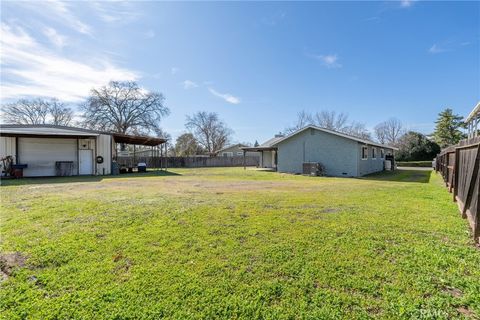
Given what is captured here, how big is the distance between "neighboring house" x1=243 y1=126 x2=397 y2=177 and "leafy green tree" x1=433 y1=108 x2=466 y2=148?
22330 millimetres

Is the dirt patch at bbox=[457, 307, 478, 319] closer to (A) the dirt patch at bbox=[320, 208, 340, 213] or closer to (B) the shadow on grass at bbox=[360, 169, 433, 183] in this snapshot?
(A) the dirt patch at bbox=[320, 208, 340, 213]

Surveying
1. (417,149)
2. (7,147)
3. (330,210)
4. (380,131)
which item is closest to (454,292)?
(330,210)

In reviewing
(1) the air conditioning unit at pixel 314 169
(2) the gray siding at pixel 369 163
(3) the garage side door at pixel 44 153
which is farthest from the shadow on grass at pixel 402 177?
(3) the garage side door at pixel 44 153

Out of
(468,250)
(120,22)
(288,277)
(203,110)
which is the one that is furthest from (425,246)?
(203,110)

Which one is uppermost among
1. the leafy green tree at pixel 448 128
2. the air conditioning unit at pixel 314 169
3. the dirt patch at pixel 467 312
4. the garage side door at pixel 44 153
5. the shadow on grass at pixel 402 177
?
the leafy green tree at pixel 448 128

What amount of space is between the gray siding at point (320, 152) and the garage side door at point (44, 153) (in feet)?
55.0

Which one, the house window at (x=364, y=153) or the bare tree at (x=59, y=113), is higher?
the bare tree at (x=59, y=113)

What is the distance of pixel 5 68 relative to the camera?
10.4 metres

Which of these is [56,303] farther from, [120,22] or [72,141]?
[72,141]

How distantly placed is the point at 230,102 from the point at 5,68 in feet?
80.4

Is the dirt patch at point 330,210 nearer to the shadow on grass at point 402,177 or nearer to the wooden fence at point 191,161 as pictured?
the shadow on grass at point 402,177

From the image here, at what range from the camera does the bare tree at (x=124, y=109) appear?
117 ft

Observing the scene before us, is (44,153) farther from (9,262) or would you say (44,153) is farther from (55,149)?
(9,262)

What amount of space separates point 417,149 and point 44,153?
4230 centimetres
